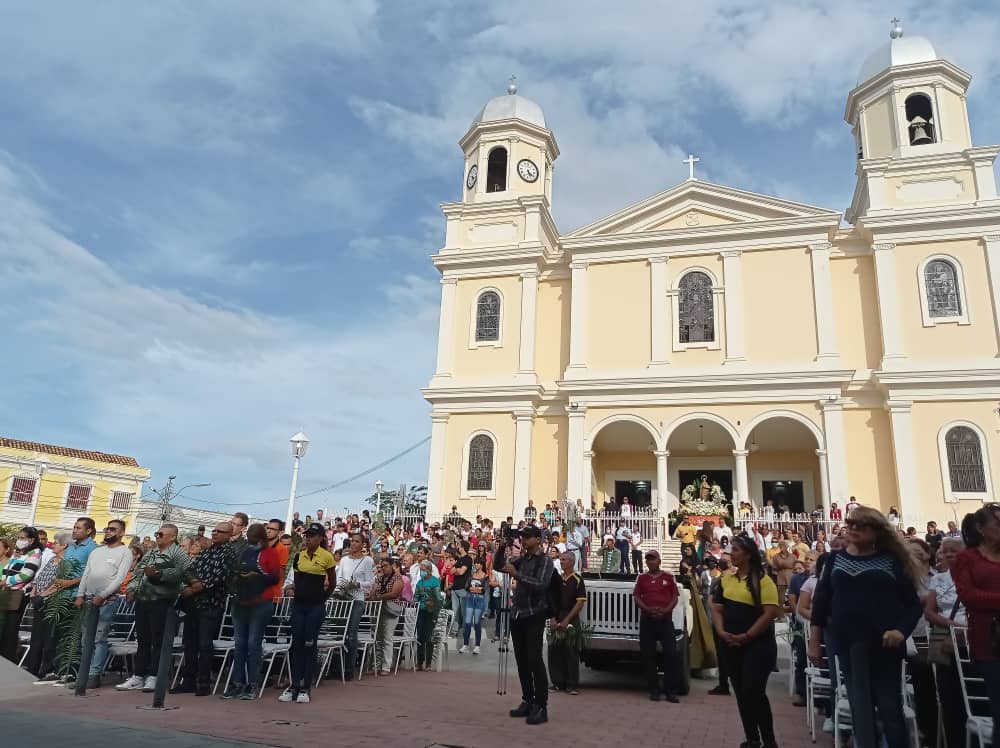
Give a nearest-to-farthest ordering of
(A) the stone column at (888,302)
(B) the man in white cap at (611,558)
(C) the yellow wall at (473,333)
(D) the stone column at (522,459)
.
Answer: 1. (B) the man in white cap at (611,558)
2. (A) the stone column at (888,302)
3. (D) the stone column at (522,459)
4. (C) the yellow wall at (473,333)

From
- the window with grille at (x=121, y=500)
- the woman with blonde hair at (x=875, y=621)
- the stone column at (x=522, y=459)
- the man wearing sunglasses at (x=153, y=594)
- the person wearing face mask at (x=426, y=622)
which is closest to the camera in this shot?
the woman with blonde hair at (x=875, y=621)

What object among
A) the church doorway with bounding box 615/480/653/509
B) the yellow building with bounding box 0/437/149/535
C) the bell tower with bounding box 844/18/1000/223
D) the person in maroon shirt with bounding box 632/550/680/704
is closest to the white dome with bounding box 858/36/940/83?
the bell tower with bounding box 844/18/1000/223

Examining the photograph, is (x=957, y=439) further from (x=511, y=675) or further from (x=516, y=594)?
(x=516, y=594)

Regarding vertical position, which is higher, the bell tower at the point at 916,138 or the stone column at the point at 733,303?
the bell tower at the point at 916,138

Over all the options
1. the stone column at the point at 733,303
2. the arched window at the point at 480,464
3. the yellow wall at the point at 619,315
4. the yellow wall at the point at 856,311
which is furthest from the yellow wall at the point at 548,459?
the yellow wall at the point at 856,311

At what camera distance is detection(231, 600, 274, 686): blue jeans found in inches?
268

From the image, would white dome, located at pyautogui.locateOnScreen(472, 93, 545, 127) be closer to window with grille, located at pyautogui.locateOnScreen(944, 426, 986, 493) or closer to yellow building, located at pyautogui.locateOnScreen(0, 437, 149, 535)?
window with grille, located at pyautogui.locateOnScreen(944, 426, 986, 493)

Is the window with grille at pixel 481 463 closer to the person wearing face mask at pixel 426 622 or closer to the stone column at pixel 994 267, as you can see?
the person wearing face mask at pixel 426 622

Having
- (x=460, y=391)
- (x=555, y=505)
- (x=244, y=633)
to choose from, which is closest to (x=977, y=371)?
(x=555, y=505)

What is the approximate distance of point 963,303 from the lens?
827 inches

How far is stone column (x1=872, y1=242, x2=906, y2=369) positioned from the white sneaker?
20027 mm

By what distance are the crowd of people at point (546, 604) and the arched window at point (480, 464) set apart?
35.1ft

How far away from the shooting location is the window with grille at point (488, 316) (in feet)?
81.4

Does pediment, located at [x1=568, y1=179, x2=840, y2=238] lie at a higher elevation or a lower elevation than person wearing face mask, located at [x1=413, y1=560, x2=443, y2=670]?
higher
